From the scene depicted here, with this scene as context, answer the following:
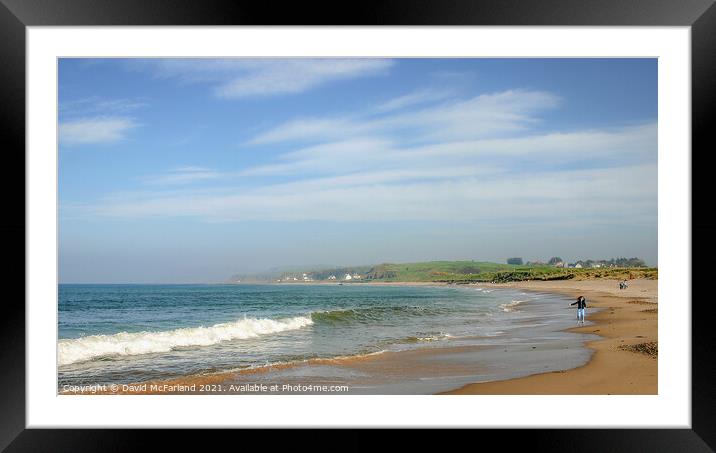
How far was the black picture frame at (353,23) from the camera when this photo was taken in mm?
2645

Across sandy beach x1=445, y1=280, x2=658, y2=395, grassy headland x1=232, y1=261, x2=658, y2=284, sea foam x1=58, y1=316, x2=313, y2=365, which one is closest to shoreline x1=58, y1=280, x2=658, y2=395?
sandy beach x1=445, y1=280, x2=658, y2=395

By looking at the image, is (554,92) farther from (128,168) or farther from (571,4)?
(571,4)

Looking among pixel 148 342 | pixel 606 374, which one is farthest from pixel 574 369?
pixel 148 342

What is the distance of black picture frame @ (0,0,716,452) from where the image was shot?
2645 millimetres

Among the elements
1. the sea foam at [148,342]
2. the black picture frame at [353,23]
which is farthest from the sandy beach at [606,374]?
the sea foam at [148,342]

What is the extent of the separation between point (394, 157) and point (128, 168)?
13.3 m

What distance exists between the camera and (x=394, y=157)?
89.0ft

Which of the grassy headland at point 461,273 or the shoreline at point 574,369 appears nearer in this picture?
the shoreline at point 574,369

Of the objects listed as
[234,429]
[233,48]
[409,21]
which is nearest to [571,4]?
[409,21]

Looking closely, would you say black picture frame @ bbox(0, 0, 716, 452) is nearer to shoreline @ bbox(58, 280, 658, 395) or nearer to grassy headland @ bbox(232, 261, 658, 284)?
shoreline @ bbox(58, 280, 658, 395)

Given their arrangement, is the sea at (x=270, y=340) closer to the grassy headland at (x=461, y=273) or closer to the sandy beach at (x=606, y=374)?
the sandy beach at (x=606, y=374)

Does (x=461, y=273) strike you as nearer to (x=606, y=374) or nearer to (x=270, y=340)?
(x=270, y=340)

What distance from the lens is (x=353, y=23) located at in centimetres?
265

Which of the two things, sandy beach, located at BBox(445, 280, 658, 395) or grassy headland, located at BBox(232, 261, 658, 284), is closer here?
sandy beach, located at BBox(445, 280, 658, 395)
